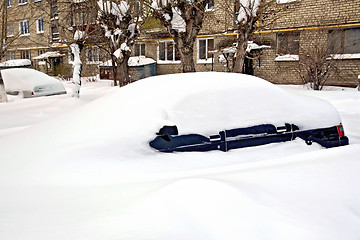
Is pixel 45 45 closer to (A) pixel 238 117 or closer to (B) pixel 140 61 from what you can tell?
(B) pixel 140 61

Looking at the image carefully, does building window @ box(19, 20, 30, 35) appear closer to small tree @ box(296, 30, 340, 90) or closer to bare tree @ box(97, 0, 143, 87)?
bare tree @ box(97, 0, 143, 87)

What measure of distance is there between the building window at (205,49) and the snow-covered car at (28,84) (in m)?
10.0

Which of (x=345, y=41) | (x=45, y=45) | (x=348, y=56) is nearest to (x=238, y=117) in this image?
(x=348, y=56)

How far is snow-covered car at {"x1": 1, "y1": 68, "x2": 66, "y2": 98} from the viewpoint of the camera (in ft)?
33.9

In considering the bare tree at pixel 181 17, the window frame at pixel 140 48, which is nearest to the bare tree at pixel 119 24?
the bare tree at pixel 181 17

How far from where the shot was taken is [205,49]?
18766 millimetres

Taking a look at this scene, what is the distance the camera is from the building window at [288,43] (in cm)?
1530

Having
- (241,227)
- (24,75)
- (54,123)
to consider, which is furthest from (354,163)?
(24,75)

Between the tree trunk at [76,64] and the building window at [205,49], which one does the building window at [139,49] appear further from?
the tree trunk at [76,64]

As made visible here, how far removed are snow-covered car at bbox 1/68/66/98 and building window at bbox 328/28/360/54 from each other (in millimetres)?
12256

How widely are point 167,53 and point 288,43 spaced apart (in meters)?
8.20

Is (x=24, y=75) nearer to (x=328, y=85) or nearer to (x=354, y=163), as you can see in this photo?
(x=354, y=163)

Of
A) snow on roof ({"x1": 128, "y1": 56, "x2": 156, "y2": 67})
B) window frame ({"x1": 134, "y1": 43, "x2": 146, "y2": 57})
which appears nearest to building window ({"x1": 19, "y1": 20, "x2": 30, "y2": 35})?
window frame ({"x1": 134, "y1": 43, "x2": 146, "y2": 57})

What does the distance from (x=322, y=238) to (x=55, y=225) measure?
1.89 metres
